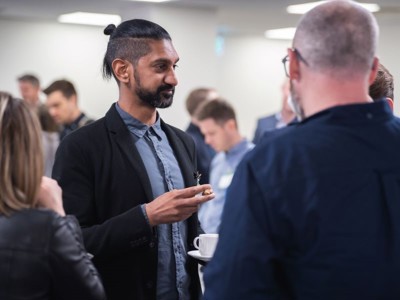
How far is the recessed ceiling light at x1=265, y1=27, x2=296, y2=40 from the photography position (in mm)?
12867

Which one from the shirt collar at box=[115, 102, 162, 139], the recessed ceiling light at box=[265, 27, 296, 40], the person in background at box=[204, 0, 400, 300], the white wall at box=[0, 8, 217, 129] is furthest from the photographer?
the recessed ceiling light at box=[265, 27, 296, 40]

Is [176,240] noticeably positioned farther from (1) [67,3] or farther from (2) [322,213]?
(1) [67,3]

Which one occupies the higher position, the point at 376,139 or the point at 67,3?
the point at 67,3

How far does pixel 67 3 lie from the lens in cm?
946

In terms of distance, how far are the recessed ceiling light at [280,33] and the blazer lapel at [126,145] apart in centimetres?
1030

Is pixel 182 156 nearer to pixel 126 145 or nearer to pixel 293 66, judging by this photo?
pixel 126 145

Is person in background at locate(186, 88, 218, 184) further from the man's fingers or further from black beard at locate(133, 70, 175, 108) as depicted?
the man's fingers

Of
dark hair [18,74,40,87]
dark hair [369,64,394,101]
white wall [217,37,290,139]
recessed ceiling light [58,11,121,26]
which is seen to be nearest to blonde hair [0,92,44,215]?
dark hair [369,64,394,101]

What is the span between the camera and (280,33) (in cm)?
1361

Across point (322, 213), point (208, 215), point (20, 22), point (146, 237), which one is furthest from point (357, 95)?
point (20, 22)

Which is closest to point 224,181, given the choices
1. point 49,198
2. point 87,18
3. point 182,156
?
point 182,156

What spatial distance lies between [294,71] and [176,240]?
1.01m

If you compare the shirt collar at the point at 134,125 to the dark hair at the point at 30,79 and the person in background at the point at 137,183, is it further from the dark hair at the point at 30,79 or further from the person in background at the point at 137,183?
the dark hair at the point at 30,79

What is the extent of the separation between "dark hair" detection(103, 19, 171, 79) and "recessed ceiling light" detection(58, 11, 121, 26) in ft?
26.6
